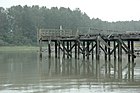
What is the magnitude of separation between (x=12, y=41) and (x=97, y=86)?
86.3 m

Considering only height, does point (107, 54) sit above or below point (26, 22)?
below

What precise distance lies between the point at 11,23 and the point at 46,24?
11.4 meters

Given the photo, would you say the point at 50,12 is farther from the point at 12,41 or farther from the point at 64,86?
the point at 64,86

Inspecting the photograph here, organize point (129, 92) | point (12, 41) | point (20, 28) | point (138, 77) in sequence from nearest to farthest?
point (129, 92) → point (138, 77) → point (12, 41) → point (20, 28)

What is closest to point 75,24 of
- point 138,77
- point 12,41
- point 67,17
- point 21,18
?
point 67,17

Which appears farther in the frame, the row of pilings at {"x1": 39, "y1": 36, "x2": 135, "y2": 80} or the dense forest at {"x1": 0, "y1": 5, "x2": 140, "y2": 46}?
the dense forest at {"x1": 0, "y1": 5, "x2": 140, "y2": 46}

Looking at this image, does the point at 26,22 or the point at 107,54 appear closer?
the point at 107,54

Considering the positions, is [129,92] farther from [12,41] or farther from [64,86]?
[12,41]

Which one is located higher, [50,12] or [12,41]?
[50,12]

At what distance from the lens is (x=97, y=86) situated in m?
20.5

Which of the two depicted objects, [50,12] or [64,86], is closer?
[64,86]

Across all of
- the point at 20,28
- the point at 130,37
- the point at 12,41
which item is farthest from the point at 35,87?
the point at 20,28

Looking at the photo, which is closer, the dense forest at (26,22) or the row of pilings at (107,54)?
the row of pilings at (107,54)

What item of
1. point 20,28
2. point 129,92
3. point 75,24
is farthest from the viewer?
point 75,24
